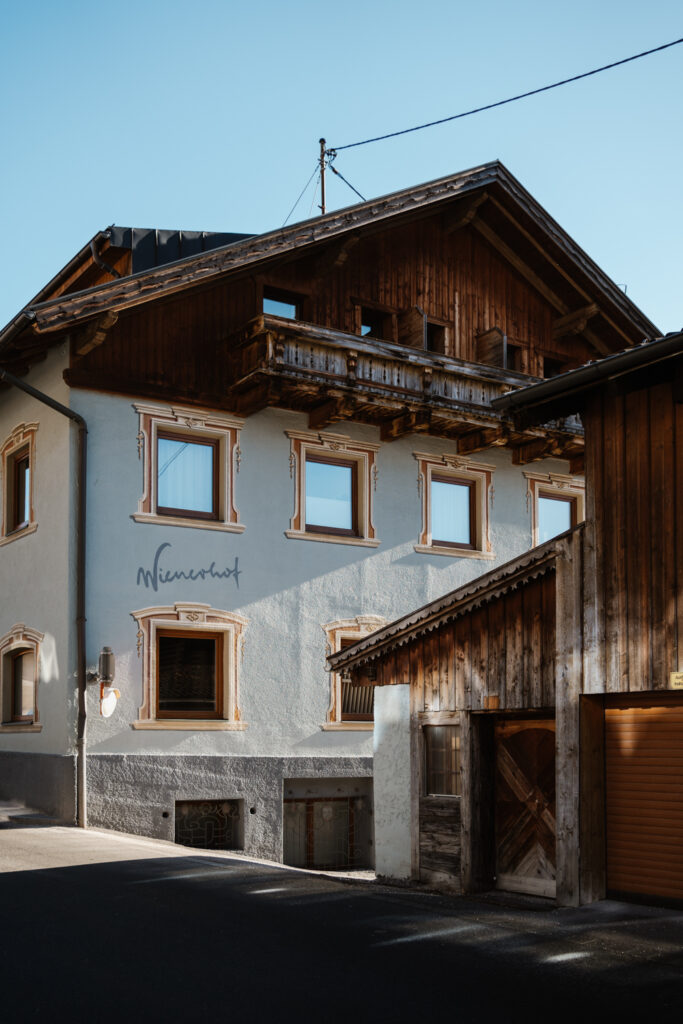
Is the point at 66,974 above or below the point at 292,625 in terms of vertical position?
below

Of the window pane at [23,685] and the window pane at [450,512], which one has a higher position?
the window pane at [450,512]

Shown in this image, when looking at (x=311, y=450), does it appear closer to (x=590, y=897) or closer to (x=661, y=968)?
(x=590, y=897)

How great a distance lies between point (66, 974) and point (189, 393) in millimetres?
12919

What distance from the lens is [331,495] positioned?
70.7 feet

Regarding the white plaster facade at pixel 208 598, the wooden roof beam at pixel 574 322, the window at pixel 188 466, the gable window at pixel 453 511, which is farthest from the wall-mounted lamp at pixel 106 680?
the wooden roof beam at pixel 574 322

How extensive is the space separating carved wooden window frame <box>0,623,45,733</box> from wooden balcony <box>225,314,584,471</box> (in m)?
5.14

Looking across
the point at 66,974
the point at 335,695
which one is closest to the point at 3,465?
the point at 335,695

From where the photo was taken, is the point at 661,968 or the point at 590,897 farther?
the point at 590,897

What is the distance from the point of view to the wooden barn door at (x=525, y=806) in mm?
12711

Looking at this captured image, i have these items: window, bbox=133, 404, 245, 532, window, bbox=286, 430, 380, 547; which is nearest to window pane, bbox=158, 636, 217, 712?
window, bbox=133, 404, 245, 532

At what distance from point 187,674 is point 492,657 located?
7.51 metres

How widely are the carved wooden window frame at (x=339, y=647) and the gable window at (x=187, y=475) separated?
3.07 meters

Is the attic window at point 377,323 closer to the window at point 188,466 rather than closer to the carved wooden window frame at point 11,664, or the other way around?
the window at point 188,466

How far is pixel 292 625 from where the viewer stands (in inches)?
806
